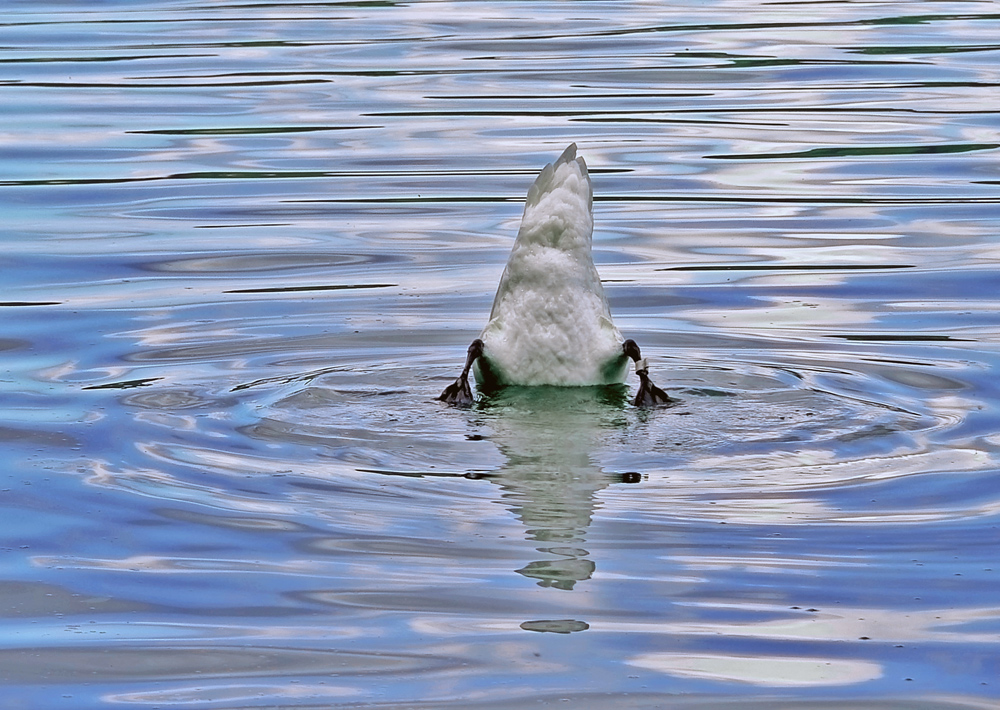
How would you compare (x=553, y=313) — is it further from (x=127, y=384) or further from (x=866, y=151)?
(x=866, y=151)

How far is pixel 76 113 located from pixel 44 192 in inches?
142

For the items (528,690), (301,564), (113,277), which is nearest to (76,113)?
(113,277)

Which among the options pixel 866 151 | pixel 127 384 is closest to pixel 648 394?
pixel 127 384

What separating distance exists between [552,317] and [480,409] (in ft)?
1.99

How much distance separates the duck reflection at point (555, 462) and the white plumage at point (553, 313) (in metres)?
0.10

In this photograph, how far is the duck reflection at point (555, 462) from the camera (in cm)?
671

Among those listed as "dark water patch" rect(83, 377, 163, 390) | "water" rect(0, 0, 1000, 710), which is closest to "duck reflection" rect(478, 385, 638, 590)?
"water" rect(0, 0, 1000, 710)

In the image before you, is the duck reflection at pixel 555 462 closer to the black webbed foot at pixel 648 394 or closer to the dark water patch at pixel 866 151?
the black webbed foot at pixel 648 394

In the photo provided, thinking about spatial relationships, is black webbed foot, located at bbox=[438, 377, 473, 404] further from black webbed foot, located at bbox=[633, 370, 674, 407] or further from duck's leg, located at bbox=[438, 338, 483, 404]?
black webbed foot, located at bbox=[633, 370, 674, 407]

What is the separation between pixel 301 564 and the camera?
669cm

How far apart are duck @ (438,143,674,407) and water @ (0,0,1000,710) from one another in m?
0.17

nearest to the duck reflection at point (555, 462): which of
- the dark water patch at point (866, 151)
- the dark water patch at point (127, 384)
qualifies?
the dark water patch at point (127, 384)

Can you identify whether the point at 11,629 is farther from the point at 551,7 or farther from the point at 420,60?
the point at 551,7

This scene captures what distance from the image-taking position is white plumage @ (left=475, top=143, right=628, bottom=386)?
907 centimetres
